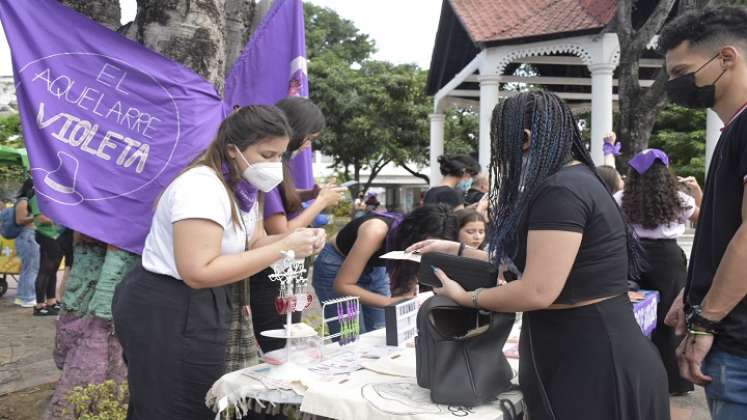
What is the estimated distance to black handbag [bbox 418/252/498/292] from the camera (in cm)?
202

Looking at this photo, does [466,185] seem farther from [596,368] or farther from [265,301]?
[596,368]

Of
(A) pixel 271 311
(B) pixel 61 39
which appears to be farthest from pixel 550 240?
(B) pixel 61 39

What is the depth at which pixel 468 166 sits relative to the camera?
611 cm

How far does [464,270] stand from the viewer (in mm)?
2053

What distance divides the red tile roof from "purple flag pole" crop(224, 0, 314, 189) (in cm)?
898

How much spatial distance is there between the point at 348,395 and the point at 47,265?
7209mm

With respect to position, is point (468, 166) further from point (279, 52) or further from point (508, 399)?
point (508, 399)

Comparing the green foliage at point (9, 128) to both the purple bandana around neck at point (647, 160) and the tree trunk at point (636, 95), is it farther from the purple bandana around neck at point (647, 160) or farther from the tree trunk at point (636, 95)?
the purple bandana around neck at point (647, 160)

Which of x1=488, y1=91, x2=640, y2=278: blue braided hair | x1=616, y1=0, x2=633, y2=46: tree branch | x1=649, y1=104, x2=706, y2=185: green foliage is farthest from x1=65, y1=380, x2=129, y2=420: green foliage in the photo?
x1=649, y1=104, x2=706, y2=185: green foliage

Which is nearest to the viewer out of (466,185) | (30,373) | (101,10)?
(101,10)

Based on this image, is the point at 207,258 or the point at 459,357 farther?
the point at 207,258

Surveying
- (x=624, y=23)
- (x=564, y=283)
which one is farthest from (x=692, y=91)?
(x=624, y=23)

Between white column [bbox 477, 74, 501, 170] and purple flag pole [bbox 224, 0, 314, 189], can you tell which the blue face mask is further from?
white column [bbox 477, 74, 501, 170]

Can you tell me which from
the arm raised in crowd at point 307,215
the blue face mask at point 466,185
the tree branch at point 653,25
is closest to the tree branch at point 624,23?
the tree branch at point 653,25
